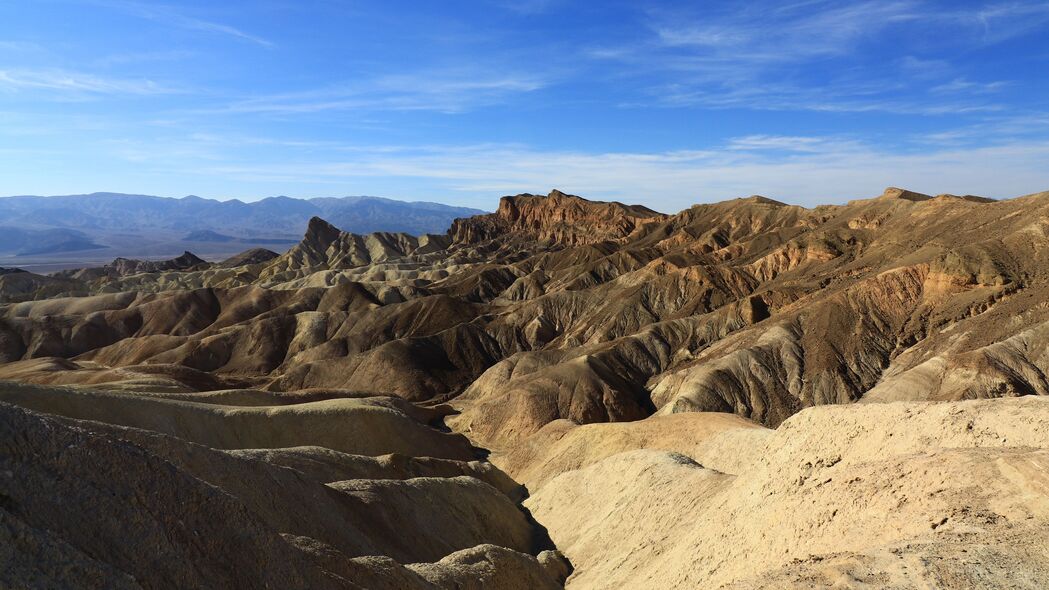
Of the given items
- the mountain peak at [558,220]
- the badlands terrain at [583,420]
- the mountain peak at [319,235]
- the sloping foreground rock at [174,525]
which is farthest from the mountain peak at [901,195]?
the mountain peak at [319,235]

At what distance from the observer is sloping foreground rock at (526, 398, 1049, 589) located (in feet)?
37.6

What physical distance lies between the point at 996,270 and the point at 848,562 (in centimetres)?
5570

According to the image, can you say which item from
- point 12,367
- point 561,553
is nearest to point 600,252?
point 12,367

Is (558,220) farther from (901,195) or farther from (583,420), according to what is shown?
(583,420)

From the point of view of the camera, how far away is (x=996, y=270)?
56094 millimetres

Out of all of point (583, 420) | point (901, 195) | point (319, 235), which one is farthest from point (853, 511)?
point (319, 235)

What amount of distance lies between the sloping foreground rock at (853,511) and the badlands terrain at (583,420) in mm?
79

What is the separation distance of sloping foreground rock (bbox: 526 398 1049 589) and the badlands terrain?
0.08 meters

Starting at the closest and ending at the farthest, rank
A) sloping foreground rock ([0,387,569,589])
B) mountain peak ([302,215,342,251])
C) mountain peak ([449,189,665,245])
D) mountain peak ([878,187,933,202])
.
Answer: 1. sloping foreground rock ([0,387,569,589])
2. mountain peak ([878,187,933,202])
3. mountain peak ([449,189,665,245])
4. mountain peak ([302,215,342,251])

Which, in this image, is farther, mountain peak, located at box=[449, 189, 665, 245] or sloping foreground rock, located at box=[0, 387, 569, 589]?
mountain peak, located at box=[449, 189, 665, 245]

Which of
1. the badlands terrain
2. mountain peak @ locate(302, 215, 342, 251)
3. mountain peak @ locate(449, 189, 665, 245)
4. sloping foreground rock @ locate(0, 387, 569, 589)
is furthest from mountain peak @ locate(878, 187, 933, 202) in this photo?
mountain peak @ locate(302, 215, 342, 251)

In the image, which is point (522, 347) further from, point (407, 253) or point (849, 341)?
point (407, 253)

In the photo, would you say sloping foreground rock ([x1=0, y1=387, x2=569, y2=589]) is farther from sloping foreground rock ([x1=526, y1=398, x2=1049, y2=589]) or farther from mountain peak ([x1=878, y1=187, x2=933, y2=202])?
mountain peak ([x1=878, y1=187, x2=933, y2=202])

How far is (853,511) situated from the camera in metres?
15.0
